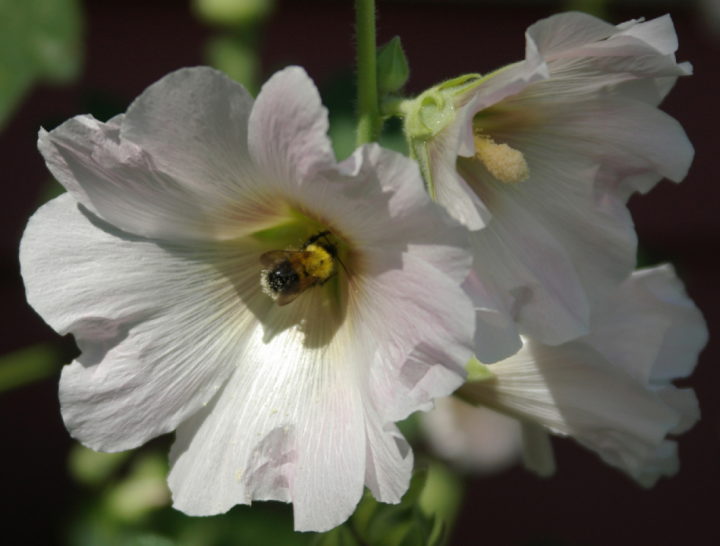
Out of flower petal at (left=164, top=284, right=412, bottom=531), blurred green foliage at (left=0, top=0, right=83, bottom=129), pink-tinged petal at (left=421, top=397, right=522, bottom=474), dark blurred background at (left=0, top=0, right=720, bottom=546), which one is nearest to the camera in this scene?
flower petal at (left=164, top=284, right=412, bottom=531)

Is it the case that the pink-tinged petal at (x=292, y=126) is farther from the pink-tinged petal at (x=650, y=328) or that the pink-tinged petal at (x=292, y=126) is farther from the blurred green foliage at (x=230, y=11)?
the blurred green foliage at (x=230, y=11)

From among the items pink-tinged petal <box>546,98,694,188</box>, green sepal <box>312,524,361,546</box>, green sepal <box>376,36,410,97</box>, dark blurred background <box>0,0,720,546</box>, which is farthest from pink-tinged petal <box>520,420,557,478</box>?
dark blurred background <box>0,0,720,546</box>

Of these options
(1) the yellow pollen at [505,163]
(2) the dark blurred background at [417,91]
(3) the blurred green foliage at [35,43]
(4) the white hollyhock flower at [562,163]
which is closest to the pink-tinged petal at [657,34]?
(4) the white hollyhock flower at [562,163]

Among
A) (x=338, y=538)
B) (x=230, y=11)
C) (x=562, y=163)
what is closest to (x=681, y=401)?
(x=562, y=163)

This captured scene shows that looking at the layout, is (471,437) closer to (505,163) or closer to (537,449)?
(537,449)

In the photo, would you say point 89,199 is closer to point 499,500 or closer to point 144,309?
point 144,309

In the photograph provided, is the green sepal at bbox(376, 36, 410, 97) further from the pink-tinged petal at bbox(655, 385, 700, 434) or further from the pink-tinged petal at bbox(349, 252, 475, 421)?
the pink-tinged petal at bbox(655, 385, 700, 434)
